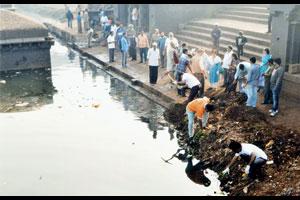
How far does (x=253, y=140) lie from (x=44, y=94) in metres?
9.69

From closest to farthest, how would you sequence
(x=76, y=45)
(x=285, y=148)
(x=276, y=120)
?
(x=285, y=148), (x=276, y=120), (x=76, y=45)

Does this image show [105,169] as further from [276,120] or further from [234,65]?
[234,65]

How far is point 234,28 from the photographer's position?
21562mm

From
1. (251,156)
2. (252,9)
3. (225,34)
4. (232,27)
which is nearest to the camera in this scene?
(251,156)

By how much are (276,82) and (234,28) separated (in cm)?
950

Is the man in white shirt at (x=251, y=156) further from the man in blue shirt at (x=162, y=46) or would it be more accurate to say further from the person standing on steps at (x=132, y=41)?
the person standing on steps at (x=132, y=41)

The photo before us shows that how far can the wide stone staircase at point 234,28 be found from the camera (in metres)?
19.3

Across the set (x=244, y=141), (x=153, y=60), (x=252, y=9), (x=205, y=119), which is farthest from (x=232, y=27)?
(x=244, y=141)

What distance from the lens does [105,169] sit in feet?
34.4

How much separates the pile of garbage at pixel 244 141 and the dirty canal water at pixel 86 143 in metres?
0.53

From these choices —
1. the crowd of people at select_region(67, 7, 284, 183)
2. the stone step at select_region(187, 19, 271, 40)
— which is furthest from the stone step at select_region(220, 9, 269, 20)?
the crowd of people at select_region(67, 7, 284, 183)

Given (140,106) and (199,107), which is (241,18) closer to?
(140,106)
